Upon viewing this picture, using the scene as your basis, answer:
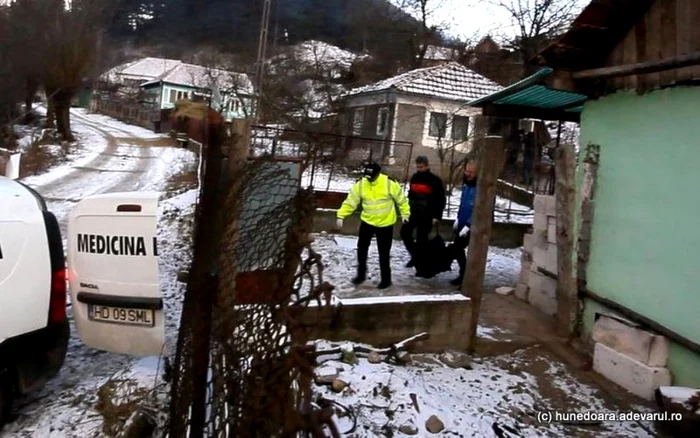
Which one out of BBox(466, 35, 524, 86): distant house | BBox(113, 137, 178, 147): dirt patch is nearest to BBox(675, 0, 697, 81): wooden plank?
BBox(466, 35, 524, 86): distant house

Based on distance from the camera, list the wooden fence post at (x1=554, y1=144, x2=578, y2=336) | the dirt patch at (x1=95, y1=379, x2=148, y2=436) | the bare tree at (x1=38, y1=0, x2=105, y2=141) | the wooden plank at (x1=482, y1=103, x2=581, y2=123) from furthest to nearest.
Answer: the bare tree at (x1=38, y1=0, x2=105, y2=141) → the wooden plank at (x1=482, y1=103, x2=581, y2=123) → the wooden fence post at (x1=554, y1=144, x2=578, y2=336) → the dirt patch at (x1=95, y1=379, x2=148, y2=436)

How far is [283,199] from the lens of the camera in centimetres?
263

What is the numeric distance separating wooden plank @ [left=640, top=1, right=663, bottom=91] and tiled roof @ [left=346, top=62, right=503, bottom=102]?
63.0 feet

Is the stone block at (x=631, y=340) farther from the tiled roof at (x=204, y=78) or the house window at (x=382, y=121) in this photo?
the house window at (x=382, y=121)

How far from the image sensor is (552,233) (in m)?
7.39

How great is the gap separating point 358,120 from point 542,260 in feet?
69.8

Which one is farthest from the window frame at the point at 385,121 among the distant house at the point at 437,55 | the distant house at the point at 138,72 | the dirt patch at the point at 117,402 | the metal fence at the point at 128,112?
the distant house at the point at 138,72

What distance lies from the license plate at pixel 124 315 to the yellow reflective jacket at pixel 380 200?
12.6 feet

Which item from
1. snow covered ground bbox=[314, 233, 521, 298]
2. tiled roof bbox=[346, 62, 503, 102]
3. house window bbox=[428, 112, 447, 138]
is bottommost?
snow covered ground bbox=[314, 233, 521, 298]

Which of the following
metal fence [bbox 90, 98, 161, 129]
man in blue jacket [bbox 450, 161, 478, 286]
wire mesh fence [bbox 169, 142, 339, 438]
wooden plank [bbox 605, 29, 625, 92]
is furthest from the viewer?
metal fence [bbox 90, 98, 161, 129]

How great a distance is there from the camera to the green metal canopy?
8.07m

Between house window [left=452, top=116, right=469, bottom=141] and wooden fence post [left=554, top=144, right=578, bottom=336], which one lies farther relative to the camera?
house window [left=452, top=116, right=469, bottom=141]

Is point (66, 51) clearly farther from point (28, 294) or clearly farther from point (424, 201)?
point (28, 294)

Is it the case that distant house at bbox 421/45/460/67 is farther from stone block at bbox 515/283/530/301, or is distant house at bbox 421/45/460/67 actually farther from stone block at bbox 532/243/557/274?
stone block at bbox 532/243/557/274
